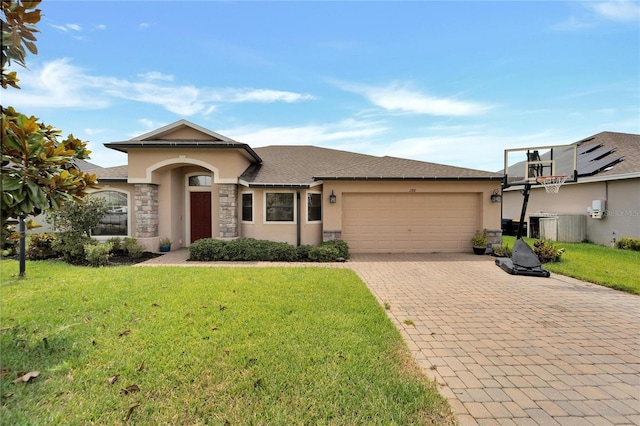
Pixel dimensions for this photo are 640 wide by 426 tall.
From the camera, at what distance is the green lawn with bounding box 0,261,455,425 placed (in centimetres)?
257

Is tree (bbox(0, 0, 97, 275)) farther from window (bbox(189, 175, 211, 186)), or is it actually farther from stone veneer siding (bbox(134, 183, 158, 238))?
window (bbox(189, 175, 211, 186))

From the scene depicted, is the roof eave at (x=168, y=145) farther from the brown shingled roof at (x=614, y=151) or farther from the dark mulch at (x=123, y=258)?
the brown shingled roof at (x=614, y=151)

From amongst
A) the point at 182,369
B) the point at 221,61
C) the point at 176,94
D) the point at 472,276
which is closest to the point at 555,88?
A: the point at 472,276

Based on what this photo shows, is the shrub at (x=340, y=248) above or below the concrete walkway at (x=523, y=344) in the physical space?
above

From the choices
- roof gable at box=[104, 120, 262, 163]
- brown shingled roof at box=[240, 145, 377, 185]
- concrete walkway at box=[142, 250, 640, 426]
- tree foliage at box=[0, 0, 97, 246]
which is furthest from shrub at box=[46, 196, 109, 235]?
concrete walkway at box=[142, 250, 640, 426]

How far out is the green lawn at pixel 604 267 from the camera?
7.17 meters

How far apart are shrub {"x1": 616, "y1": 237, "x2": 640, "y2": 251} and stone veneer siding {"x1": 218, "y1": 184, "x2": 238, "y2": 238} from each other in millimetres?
16911

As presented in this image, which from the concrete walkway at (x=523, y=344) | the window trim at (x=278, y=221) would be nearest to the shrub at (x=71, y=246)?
the window trim at (x=278, y=221)

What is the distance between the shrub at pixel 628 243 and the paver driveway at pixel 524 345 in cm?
780

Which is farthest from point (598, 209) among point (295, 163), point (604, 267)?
point (295, 163)

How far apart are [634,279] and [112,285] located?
43.6 ft

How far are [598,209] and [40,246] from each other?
23985 mm

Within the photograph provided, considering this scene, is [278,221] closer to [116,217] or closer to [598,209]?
[116,217]

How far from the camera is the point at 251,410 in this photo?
2.57 meters
